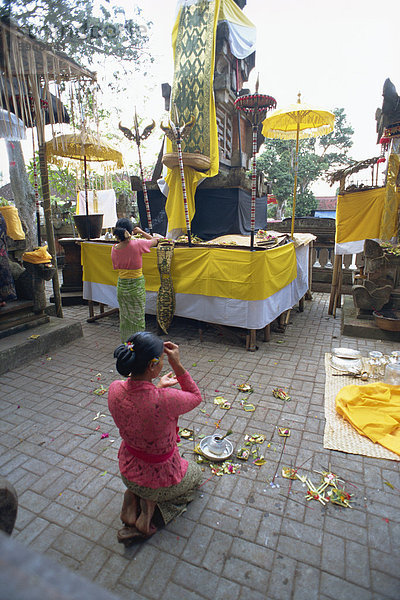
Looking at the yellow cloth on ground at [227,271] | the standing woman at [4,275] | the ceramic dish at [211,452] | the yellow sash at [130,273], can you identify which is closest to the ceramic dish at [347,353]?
the yellow cloth on ground at [227,271]

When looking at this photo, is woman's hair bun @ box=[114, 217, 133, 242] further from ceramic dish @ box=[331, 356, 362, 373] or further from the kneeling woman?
ceramic dish @ box=[331, 356, 362, 373]

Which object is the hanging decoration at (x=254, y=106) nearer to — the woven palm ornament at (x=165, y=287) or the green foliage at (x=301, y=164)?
the woven palm ornament at (x=165, y=287)

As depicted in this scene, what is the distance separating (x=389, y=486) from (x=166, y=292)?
4.46 metres

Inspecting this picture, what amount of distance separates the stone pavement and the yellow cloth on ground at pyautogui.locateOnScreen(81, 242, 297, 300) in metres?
1.66

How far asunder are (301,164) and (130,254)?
23.6m

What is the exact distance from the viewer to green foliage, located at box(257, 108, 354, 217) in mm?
23156

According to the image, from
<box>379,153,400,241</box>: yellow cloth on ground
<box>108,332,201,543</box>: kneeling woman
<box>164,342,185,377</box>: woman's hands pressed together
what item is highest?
<box>379,153,400,241</box>: yellow cloth on ground

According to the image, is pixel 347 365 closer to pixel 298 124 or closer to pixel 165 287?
pixel 165 287

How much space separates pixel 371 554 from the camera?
7.51ft

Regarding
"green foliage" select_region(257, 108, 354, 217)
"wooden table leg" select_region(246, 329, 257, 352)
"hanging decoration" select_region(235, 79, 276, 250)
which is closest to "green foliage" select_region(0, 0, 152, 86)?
"hanging decoration" select_region(235, 79, 276, 250)

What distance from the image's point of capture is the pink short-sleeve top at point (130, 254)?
16.7 ft

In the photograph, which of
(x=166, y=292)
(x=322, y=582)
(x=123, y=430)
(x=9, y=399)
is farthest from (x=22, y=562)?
(x=166, y=292)

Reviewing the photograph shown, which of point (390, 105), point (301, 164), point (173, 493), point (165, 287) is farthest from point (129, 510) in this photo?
point (301, 164)

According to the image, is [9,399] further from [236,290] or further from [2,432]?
[236,290]
